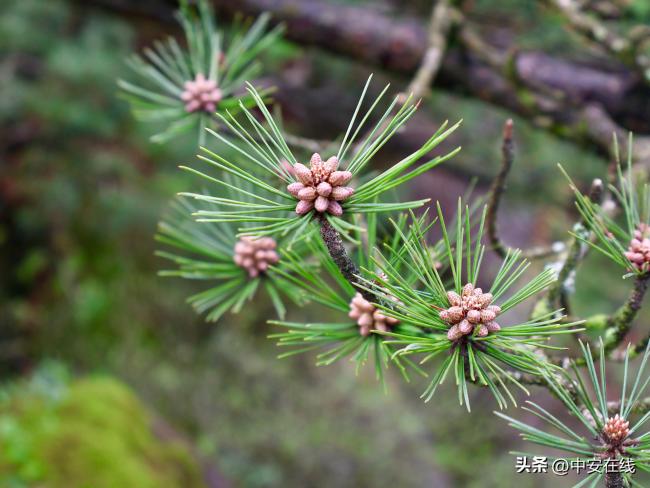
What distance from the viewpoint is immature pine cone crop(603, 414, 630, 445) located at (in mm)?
451

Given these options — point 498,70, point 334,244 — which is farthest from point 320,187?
point 498,70

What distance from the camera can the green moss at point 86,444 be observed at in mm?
1433

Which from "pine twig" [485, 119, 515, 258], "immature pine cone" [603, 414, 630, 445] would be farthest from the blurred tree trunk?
"immature pine cone" [603, 414, 630, 445]

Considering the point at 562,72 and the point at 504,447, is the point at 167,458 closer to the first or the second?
the point at 562,72

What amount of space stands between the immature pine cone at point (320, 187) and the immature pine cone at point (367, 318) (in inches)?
6.0

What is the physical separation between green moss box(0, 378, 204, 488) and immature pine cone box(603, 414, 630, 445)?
1.30 m

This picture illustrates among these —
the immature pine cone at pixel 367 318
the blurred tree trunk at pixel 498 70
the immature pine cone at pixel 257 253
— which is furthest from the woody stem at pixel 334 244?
the blurred tree trunk at pixel 498 70

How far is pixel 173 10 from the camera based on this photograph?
66.2 inches

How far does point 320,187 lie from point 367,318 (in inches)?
7.3

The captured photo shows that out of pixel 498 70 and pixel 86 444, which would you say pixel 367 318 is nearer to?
pixel 498 70

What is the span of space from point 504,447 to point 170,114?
9.18 feet

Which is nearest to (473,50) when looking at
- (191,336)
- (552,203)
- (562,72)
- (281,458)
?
(562,72)

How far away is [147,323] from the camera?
9.82 feet

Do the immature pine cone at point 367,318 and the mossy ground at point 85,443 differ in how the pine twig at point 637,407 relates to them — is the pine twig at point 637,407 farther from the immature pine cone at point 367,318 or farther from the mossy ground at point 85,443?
the mossy ground at point 85,443
